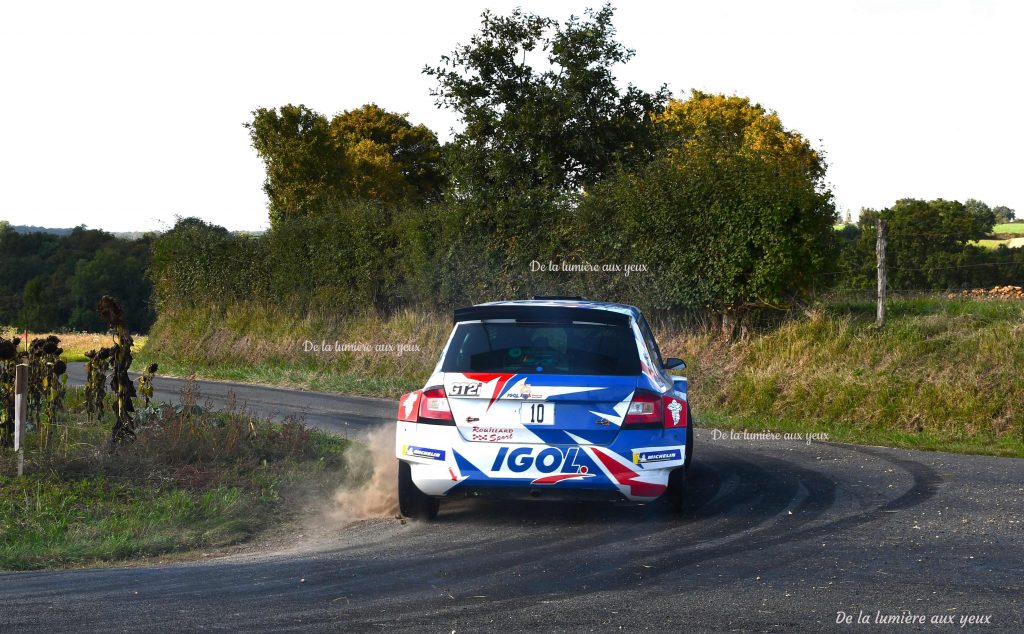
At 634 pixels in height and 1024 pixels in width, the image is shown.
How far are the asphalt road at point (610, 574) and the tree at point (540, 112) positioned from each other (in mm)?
15061

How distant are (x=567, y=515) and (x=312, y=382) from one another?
47.8 ft

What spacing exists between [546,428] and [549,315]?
3.38ft

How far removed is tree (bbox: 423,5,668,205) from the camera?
77.9 feet

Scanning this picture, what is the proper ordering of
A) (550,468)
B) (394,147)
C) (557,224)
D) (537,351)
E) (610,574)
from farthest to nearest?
1. (394,147)
2. (557,224)
3. (537,351)
4. (550,468)
5. (610,574)

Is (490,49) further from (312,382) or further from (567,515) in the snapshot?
(567,515)

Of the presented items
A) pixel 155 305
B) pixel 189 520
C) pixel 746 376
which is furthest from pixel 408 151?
pixel 189 520

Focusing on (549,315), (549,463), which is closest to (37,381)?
(549,315)

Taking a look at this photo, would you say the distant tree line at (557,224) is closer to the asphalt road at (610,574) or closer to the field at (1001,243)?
the asphalt road at (610,574)

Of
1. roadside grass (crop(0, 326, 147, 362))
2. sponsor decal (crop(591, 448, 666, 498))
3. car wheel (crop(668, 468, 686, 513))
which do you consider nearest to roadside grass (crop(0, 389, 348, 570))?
sponsor decal (crop(591, 448, 666, 498))

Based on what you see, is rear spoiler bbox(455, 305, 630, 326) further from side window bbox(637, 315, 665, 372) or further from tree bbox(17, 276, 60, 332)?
tree bbox(17, 276, 60, 332)

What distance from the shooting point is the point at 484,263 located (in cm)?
2256

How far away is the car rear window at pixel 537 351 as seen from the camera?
8.14 meters

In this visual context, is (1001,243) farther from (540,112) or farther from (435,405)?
(435,405)

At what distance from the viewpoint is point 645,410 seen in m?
7.89
